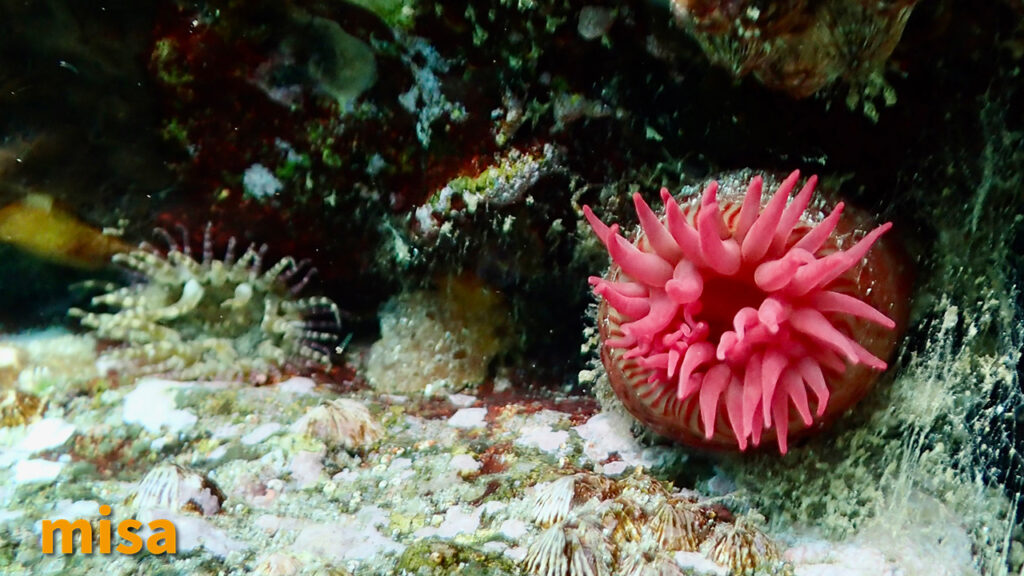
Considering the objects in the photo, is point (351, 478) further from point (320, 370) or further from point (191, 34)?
point (191, 34)

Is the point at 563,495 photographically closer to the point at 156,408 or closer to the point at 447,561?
the point at 447,561

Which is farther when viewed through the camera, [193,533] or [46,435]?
[46,435]

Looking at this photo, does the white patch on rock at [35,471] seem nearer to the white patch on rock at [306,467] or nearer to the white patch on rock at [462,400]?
the white patch on rock at [306,467]

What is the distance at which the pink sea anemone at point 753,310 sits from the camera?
2137mm

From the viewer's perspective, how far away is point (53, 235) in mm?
3457

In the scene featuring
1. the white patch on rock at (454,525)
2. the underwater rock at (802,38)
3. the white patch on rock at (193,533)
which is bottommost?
the white patch on rock at (454,525)

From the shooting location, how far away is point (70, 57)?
313cm

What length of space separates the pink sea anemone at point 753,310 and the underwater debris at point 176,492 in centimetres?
155

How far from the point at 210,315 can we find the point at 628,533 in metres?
2.44

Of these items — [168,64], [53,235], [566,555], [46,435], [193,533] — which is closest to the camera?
[566,555]

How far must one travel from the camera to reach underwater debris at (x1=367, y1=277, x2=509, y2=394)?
345 cm
